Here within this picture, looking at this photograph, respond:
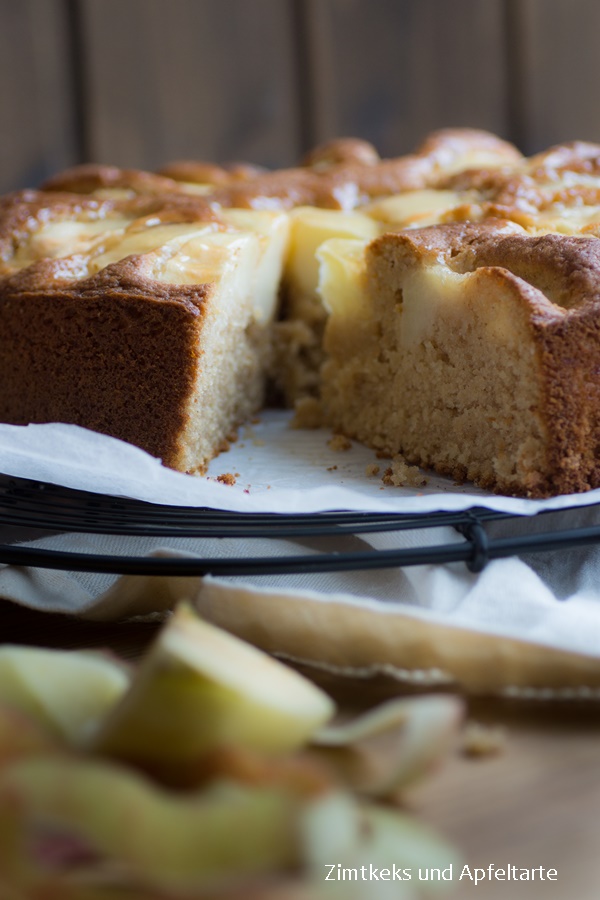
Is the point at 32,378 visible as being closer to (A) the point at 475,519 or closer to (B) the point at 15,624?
(B) the point at 15,624

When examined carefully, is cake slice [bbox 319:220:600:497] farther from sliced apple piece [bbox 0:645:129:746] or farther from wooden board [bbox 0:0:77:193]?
wooden board [bbox 0:0:77:193]

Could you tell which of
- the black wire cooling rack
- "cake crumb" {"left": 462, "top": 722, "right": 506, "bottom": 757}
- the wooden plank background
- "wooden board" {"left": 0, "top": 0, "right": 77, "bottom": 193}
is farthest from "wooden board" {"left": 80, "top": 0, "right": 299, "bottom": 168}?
"cake crumb" {"left": 462, "top": 722, "right": 506, "bottom": 757}

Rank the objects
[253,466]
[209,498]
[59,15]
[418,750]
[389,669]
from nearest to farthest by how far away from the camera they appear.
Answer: [418,750]
[389,669]
[209,498]
[253,466]
[59,15]

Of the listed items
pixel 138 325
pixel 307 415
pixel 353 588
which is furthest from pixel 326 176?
pixel 353 588

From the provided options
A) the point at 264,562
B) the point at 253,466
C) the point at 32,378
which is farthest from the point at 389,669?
the point at 32,378

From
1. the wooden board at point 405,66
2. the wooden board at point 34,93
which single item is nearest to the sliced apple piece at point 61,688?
the wooden board at point 34,93

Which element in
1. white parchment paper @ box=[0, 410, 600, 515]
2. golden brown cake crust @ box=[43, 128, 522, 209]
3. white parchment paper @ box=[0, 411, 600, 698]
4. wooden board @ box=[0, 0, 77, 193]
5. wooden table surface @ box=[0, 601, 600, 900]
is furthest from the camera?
Answer: wooden board @ box=[0, 0, 77, 193]

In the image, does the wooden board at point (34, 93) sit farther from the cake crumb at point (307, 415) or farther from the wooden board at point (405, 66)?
the cake crumb at point (307, 415)
